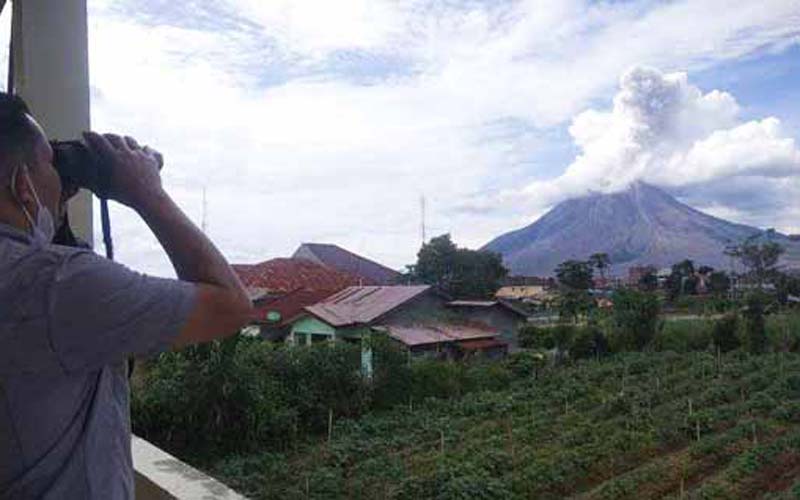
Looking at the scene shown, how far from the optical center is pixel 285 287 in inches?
638

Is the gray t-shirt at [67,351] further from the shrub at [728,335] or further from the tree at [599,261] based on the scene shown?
the tree at [599,261]

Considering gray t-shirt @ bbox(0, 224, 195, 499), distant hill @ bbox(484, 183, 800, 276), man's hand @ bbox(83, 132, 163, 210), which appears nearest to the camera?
gray t-shirt @ bbox(0, 224, 195, 499)

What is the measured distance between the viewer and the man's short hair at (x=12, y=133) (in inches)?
24.1

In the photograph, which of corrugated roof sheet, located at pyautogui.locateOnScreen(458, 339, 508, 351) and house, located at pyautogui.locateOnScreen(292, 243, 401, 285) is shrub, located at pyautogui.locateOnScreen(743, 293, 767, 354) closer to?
corrugated roof sheet, located at pyautogui.locateOnScreen(458, 339, 508, 351)

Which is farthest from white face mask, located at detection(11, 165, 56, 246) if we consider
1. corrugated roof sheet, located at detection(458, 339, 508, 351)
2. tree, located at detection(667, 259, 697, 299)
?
tree, located at detection(667, 259, 697, 299)

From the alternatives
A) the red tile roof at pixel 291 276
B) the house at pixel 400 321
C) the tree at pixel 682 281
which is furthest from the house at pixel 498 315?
the tree at pixel 682 281

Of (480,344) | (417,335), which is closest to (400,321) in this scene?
(417,335)

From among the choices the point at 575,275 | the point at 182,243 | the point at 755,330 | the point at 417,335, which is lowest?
the point at 755,330

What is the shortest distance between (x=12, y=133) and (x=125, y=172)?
0.30 feet

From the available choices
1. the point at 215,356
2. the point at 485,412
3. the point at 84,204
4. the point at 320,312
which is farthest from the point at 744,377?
the point at 84,204

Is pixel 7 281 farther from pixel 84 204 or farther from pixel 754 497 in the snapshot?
pixel 754 497

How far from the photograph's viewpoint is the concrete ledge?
1196 millimetres

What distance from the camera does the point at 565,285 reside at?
20.2 m

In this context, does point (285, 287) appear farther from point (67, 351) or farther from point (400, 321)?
point (67, 351)
